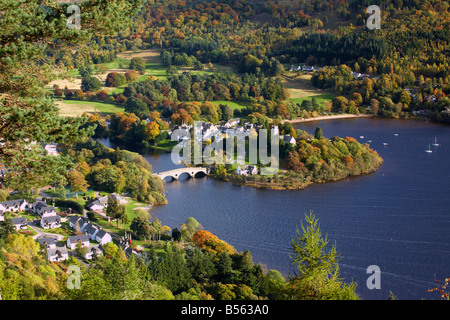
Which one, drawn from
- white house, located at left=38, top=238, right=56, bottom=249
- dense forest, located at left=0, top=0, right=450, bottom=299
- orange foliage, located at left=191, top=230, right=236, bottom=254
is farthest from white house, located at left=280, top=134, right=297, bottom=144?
white house, located at left=38, top=238, right=56, bottom=249

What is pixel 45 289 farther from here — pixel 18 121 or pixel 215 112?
pixel 215 112

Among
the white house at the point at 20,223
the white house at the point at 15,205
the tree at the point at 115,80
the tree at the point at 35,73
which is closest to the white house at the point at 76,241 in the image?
the white house at the point at 20,223

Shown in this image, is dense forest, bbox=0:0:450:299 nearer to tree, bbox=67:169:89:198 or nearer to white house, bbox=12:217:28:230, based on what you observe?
tree, bbox=67:169:89:198

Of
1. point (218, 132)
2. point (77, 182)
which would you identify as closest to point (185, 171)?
point (218, 132)

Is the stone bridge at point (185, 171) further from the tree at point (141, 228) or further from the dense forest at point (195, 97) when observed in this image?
the tree at point (141, 228)

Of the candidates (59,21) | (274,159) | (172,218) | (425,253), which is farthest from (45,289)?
(274,159)
